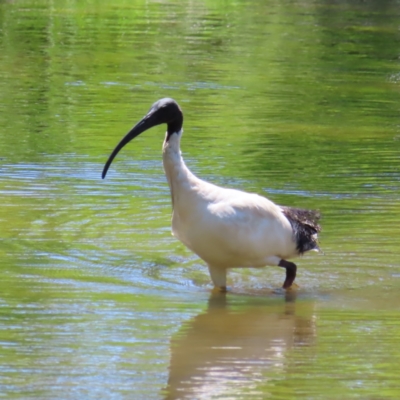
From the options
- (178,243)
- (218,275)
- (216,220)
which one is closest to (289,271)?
(218,275)

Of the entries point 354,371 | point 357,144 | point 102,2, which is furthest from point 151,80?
point 102,2

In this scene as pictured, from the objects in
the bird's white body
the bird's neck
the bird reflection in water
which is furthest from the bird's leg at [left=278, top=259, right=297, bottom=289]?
the bird's neck

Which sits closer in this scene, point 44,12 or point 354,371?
point 354,371

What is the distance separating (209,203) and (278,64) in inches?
556

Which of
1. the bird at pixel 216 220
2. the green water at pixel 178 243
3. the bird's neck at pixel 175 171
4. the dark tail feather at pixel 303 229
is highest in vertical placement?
the bird's neck at pixel 175 171

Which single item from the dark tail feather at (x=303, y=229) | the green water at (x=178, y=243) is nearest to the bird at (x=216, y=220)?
the dark tail feather at (x=303, y=229)

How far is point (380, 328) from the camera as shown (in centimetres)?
704

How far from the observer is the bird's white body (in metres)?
7.49

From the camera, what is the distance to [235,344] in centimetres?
677

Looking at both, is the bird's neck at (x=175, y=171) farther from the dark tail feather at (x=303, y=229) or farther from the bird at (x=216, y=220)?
the dark tail feather at (x=303, y=229)

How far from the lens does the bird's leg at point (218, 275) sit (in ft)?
25.8

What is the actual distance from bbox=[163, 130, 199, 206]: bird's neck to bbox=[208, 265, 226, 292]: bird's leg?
0.58 meters

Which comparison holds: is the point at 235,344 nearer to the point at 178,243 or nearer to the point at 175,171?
the point at 175,171

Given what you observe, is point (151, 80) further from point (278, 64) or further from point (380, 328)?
point (380, 328)
